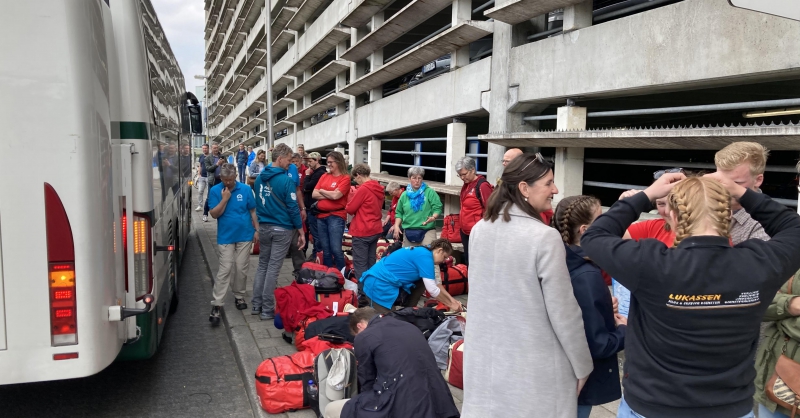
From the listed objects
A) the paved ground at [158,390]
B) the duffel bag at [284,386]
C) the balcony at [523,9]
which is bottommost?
the paved ground at [158,390]

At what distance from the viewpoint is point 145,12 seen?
5051 mm

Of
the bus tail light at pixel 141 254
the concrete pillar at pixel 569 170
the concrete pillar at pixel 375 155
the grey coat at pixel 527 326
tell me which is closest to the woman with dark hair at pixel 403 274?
the bus tail light at pixel 141 254

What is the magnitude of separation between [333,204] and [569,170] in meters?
3.70

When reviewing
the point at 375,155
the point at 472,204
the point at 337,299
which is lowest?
the point at 337,299

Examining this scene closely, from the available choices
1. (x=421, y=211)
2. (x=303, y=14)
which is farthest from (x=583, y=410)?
(x=303, y=14)

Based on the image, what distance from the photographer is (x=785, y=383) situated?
2.76 m

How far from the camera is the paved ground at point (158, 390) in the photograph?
4.66 m

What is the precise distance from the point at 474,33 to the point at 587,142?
477cm

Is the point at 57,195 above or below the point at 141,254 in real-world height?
above

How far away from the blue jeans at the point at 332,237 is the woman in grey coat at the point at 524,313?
18.4 feet

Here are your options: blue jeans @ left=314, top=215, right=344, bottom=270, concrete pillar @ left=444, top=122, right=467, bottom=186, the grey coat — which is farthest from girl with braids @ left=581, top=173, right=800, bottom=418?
concrete pillar @ left=444, top=122, right=467, bottom=186

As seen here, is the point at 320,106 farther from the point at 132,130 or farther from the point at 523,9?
the point at 132,130

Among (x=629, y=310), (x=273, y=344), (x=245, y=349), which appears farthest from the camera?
(x=273, y=344)

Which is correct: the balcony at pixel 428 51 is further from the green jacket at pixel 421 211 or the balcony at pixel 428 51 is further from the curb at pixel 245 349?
the curb at pixel 245 349
